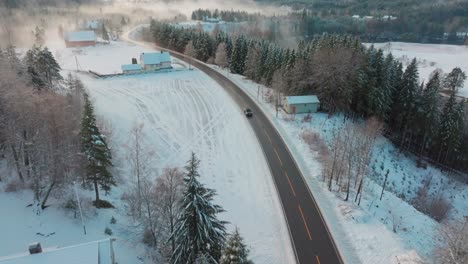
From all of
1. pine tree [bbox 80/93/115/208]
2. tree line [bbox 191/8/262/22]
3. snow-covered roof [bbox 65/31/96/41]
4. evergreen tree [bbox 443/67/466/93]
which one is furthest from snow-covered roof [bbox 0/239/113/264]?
tree line [bbox 191/8/262/22]

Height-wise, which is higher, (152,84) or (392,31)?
(392,31)

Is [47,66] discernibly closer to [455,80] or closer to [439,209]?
[439,209]

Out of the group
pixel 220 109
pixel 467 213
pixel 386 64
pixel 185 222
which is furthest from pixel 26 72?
pixel 467 213

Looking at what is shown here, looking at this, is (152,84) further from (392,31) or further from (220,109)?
(392,31)

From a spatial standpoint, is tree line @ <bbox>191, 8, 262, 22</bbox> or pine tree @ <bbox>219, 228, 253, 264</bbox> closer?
pine tree @ <bbox>219, 228, 253, 264</bbox>

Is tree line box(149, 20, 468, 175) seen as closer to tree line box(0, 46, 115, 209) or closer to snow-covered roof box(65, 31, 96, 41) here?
tree line box(0, 46, 115, 209)

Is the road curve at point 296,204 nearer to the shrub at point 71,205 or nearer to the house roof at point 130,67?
the shrub at point 71,205
